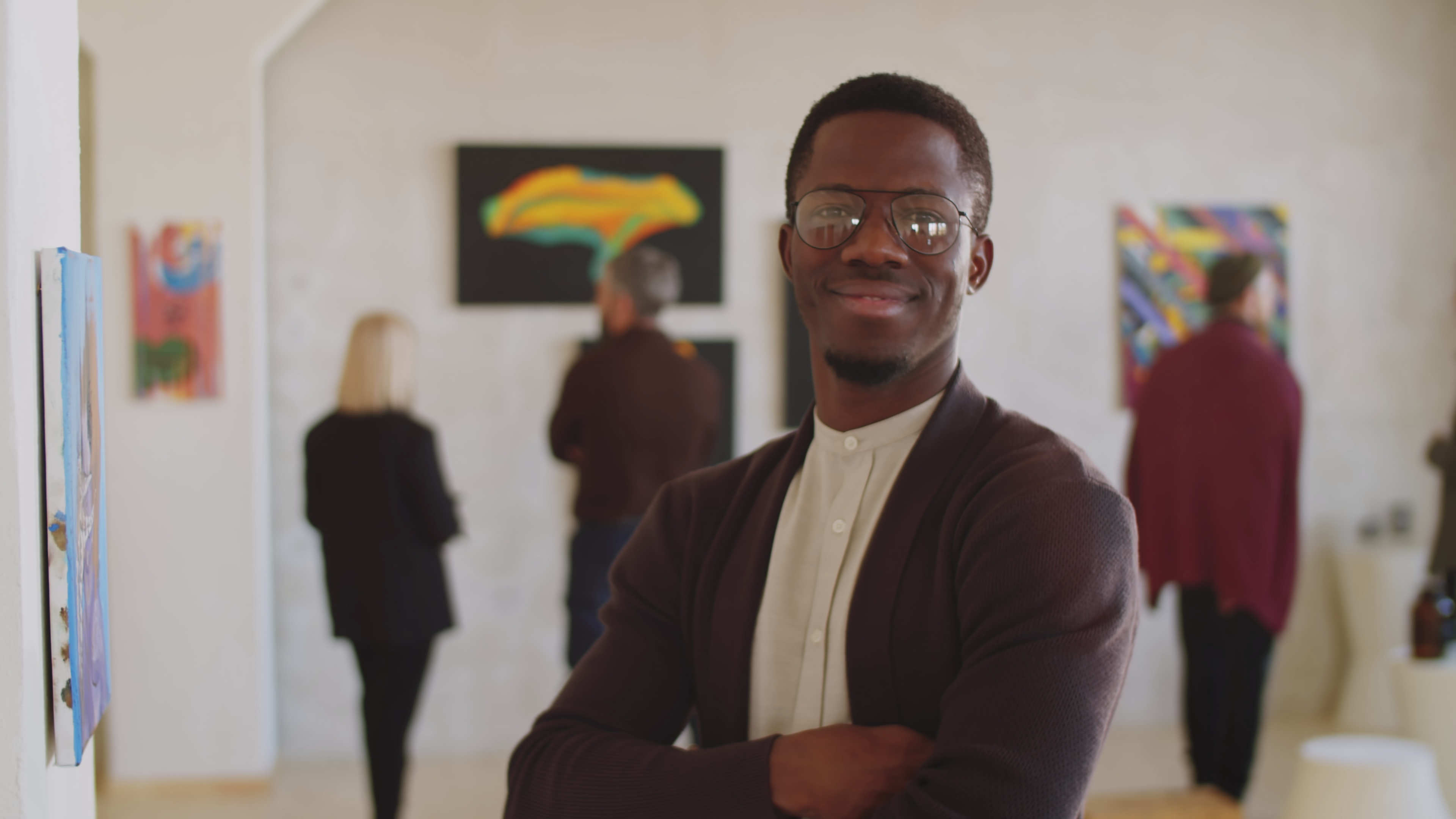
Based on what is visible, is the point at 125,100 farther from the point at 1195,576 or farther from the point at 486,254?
the point at 1195,576

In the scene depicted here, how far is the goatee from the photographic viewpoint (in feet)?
4.00

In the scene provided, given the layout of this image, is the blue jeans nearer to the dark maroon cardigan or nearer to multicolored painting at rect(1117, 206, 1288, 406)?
the dark maroon cardigan

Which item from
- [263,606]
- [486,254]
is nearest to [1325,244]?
[486,254]

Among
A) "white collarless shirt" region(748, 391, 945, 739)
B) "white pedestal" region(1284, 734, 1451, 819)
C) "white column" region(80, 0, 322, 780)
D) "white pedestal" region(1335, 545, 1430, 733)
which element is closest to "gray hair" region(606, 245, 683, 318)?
"white column" region(80, 0, 322, 780)

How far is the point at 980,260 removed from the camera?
127 centimetres

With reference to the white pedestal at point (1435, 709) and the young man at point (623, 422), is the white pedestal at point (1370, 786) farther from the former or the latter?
the young man at point (623, 422)

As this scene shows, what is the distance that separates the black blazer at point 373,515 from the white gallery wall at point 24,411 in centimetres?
192

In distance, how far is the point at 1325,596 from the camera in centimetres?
504

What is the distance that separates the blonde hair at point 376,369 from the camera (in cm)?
317

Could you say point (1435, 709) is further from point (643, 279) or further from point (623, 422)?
point (643, 279)

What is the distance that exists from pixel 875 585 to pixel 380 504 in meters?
2.26

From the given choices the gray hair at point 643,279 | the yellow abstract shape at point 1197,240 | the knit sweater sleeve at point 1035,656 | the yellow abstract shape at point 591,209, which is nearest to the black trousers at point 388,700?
the gray hair at point 643,279

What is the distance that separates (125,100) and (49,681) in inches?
134

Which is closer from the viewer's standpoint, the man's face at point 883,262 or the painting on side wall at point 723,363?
the man's face at point 883,262
